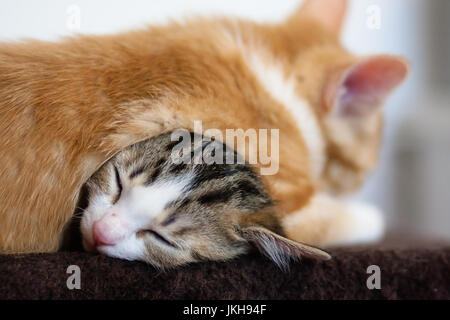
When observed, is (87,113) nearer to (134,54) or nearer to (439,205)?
(134,54)

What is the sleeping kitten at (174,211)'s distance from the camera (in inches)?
31.2

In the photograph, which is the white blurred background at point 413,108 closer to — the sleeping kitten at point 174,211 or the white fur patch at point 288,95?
the white fur patch at point 288,95

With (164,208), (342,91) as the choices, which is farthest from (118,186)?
(342,91)

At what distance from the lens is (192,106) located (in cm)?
88

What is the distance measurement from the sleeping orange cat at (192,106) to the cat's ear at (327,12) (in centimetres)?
11

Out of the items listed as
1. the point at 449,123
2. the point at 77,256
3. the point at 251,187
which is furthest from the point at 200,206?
the point at 449,123

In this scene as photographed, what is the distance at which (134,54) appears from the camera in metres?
0.90

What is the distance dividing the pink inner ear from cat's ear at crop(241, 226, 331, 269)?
469 mm

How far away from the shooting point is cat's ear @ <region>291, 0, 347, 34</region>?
1429 millimetres

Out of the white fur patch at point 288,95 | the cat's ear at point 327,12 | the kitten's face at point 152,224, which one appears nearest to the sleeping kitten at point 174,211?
the kitten's face at point 152,224

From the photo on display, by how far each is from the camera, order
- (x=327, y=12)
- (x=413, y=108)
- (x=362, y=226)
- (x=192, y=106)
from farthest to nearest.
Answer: (x=413, y=108) → (x=327, y=12) → (x=362, y=226) → (x=192, y=106)

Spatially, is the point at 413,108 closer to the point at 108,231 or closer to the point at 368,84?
the point at 368,84

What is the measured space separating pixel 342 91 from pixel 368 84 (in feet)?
0.20
